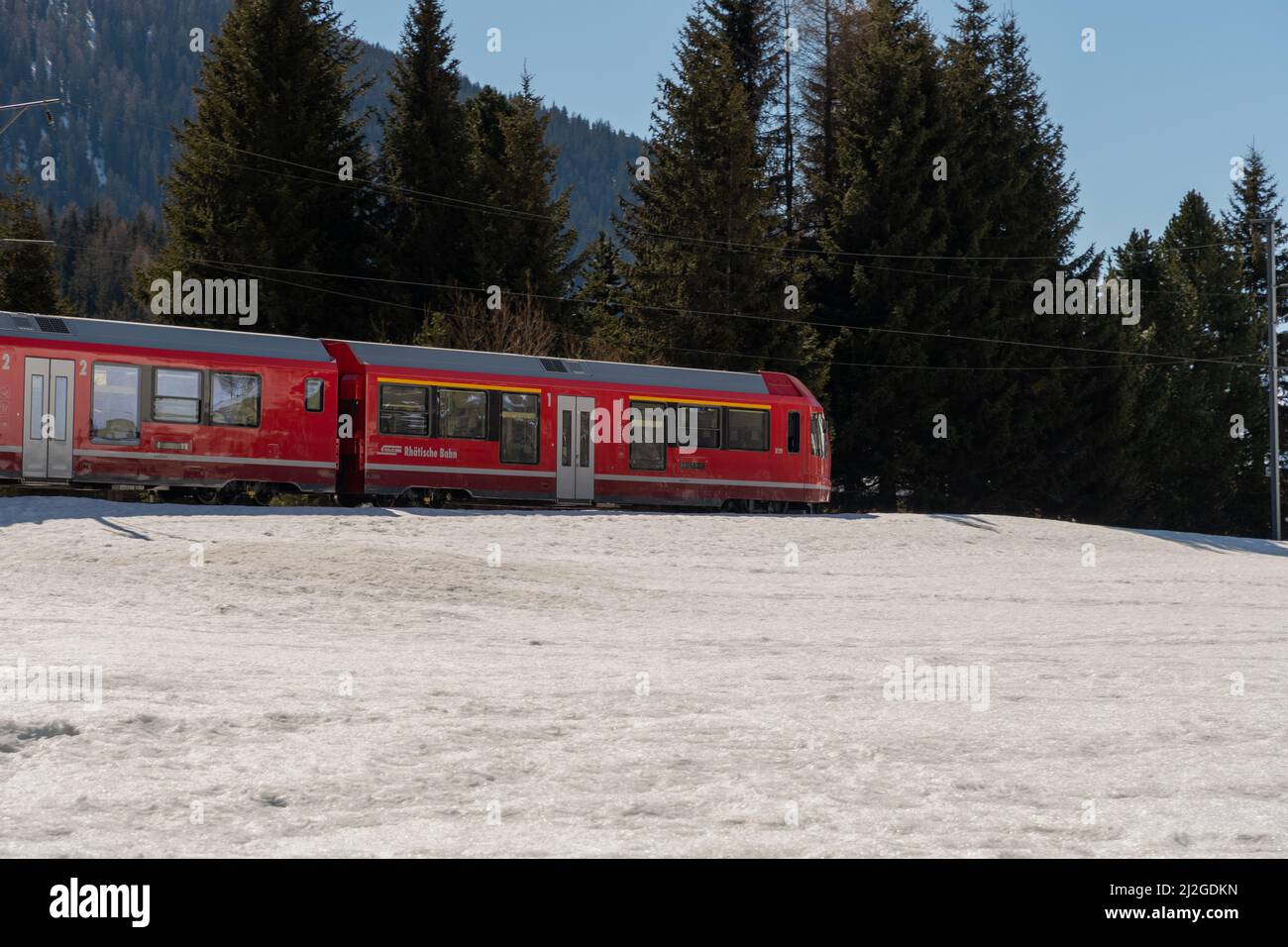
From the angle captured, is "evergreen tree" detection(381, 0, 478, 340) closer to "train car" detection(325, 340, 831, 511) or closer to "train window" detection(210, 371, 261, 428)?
"train car" detection(325, 340, 831, 511)

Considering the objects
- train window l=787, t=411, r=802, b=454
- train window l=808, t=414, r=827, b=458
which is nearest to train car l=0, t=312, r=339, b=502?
train window l=787, t=411, r=802, b=454

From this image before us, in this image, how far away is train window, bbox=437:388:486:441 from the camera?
95.6 ft

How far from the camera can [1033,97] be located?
2250 inches

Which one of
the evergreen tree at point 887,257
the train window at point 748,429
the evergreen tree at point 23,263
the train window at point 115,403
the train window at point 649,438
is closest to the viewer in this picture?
the train window at point 115,403

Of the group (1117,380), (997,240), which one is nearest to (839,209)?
(997,240)

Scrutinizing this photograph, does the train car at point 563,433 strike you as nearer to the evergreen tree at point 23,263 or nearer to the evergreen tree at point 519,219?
the evergreen tree at point 519,219

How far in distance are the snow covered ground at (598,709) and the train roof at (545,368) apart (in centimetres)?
797

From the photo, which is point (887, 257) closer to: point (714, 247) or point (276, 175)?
point (714, 247)

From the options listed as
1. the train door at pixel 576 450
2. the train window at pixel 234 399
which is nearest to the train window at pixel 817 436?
the train door at pixel 576 450

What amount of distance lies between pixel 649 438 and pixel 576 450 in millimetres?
1848

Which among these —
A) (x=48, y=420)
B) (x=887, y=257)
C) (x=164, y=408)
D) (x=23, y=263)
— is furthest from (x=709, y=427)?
(x=23, y=263)

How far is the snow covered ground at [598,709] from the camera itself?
6.76m

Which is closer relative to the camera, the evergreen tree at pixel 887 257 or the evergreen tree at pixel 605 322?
Result: the evergreen tree at pixel 605 322
